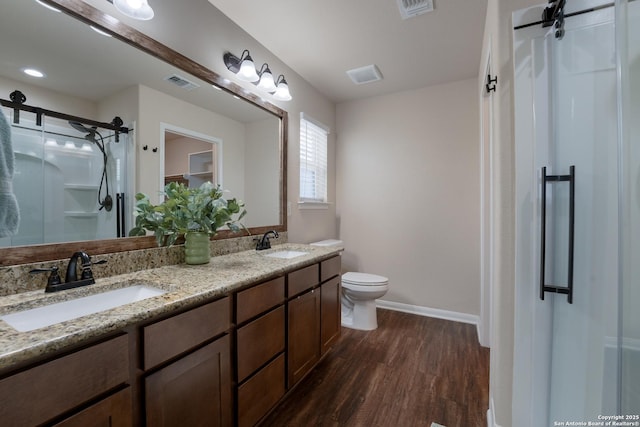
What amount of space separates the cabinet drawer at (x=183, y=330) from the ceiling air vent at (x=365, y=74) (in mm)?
2413

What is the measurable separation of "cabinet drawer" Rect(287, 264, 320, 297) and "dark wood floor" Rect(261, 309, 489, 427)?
0.68 m

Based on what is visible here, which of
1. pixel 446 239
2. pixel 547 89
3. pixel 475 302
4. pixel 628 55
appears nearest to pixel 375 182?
pixel 446 239

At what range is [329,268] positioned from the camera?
6.73 feet

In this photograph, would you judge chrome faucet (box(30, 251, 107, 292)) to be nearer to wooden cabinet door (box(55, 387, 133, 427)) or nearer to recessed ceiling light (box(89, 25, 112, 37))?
wooden cabinet door (box(55, 387, 133, 427))

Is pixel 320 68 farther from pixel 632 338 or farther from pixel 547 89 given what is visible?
pixel 632 338

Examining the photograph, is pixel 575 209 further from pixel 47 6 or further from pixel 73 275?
pixel 47 6

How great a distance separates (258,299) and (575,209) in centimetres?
144

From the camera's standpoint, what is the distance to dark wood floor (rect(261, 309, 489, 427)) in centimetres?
154

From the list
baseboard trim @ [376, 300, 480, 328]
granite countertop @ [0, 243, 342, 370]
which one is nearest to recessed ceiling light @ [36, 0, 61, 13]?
granite countertop @ [0, 243, 342, 370]

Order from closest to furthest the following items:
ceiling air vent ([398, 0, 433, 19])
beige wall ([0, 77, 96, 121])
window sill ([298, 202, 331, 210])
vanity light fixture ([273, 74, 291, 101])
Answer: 1. beige wall ([0, 77, 96, 121])
2. ceiling air vent ([398, 0, 433, 19])
3. vanity light fixture ([273, 74, 291, 101])
4. window sill ([298, 202, 331, 210])

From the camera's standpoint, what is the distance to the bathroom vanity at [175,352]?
25.7 inches

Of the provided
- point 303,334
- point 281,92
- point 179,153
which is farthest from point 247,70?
point 303,334

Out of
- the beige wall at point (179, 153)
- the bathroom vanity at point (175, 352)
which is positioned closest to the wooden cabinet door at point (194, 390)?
the bathroom vanity at point (175, 352)

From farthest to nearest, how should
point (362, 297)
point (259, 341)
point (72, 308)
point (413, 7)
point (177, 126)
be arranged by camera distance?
1. point (362, 297)
2. point (413, 7)
3. point (177, 126)
4. point (259, 341)
5. point (72, 308)
